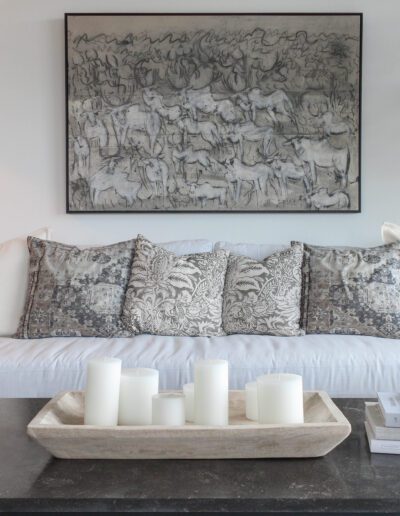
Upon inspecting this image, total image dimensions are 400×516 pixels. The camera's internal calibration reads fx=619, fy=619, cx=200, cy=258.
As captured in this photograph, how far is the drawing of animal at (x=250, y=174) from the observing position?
3250mm

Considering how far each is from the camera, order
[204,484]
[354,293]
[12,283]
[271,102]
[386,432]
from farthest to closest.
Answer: [271,102] → [12,283] → [354,293] → [386,432] → [204,484]

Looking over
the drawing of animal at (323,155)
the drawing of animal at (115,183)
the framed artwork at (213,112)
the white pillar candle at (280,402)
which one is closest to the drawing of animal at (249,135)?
the framed artwork at (213,112)

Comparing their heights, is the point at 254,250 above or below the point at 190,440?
above

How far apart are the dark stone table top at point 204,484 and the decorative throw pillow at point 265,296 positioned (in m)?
1.27

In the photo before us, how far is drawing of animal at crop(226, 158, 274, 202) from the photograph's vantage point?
10.7ft

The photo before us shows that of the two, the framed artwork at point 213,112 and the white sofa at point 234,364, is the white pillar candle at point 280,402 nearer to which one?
the white sofa at point 234,364

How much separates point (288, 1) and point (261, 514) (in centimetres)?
282

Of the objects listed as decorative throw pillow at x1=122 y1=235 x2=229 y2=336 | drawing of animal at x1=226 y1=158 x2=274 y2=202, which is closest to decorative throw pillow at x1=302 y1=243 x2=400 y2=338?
decorative throw pillow at x1=122 y1=235 x2=229 y2=336

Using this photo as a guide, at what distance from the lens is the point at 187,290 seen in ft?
8.70

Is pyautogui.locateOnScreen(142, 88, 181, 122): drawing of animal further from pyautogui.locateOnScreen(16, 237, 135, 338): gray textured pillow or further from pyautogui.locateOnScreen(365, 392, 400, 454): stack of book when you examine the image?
pyautogui.locateOnScreen(365, 392, 400, 454): stack of book

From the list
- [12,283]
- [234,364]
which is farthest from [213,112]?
[234,364]

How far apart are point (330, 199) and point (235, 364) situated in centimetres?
138

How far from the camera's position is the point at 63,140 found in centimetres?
328

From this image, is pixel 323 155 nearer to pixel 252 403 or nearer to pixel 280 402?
pixel 252 403
